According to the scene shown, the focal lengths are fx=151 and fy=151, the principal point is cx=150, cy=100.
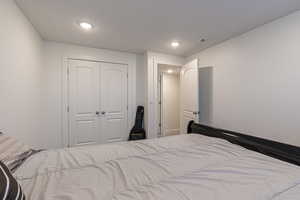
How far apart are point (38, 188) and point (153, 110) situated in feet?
8.86

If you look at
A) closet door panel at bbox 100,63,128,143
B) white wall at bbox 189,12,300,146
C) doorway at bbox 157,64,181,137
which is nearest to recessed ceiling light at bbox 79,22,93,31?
closet door panel at bbox 100,63,128,143

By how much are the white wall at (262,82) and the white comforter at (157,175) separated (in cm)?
112

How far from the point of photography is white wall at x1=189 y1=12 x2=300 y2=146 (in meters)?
1.86

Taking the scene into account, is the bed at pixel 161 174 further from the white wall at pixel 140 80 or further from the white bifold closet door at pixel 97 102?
the white wall at pixel 140 80

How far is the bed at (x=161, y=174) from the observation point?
749 millimetres

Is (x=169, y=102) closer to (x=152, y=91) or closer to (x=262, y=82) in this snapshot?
(x=152, y=91)

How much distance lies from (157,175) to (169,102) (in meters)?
3.78

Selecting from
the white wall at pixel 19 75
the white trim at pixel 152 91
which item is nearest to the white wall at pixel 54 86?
the white wall at pixel 19 75

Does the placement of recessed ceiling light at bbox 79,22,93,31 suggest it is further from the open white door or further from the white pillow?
the open white door

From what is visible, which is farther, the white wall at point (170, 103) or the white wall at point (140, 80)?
the white wall at point (170, 103)

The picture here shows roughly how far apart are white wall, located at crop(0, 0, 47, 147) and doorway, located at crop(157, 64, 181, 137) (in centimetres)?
298

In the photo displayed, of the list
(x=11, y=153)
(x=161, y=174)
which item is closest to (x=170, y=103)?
(x=161, y=174)

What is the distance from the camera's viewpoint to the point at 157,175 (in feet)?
3.10

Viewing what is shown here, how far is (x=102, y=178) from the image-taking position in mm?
891
